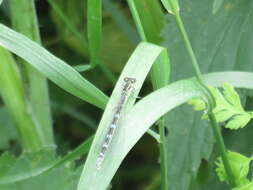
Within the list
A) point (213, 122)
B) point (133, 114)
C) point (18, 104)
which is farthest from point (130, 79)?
point (18, 104)

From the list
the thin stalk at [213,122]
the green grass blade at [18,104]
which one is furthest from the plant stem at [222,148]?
the green grass blade at [18,104]

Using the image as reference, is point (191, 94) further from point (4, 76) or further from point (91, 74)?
point (91, 74)

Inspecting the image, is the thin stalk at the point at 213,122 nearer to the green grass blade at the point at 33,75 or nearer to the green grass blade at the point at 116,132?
the green grass blade at the point at 116,132

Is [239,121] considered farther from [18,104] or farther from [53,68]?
[18,104]

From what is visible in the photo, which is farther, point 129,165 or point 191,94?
point 129,165

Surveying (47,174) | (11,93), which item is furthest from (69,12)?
(47,174)

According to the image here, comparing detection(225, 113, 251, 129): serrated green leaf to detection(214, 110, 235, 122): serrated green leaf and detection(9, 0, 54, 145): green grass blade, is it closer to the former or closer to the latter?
detection(214, 110, 235, 122): serrated green leaf

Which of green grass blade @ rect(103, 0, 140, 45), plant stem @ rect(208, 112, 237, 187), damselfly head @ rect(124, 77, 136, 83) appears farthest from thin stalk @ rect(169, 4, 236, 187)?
green grass blade @ rect(103, 0, 140, 45)

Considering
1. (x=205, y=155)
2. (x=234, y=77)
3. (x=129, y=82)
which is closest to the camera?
(x=129, y=82)
